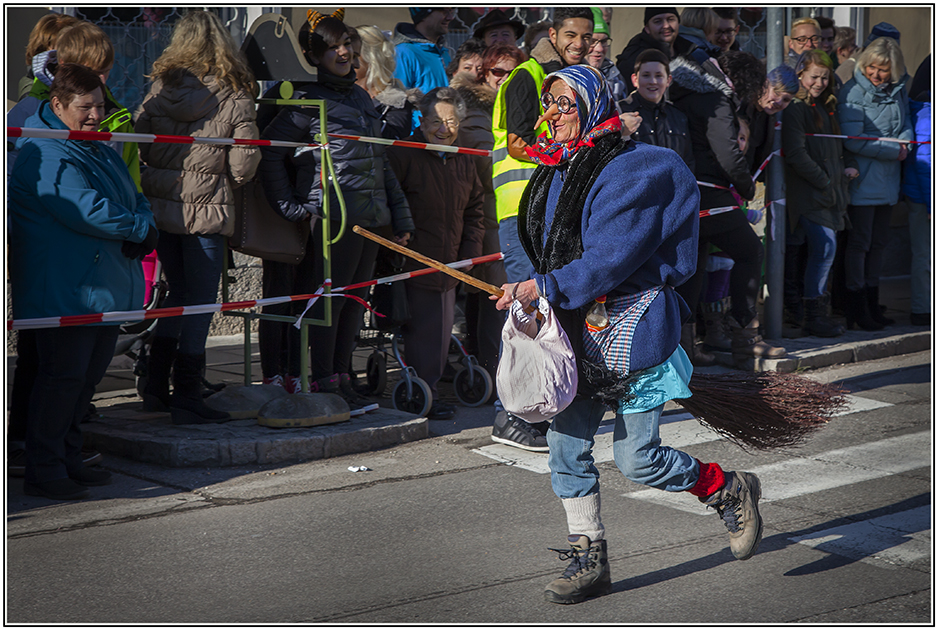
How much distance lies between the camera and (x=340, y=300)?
664 centimetres

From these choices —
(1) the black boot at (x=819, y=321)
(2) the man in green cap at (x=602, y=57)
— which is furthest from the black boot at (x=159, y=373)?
(1) the black boot at (x=819, y=321)

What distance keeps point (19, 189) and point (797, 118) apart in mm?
6134

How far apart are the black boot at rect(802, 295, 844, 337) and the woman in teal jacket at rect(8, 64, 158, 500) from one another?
6025 millimetres

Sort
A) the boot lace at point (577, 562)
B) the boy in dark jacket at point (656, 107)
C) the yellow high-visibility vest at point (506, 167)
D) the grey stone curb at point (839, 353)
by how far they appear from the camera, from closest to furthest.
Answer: the boot lace at point (577, 562) < the yellow high-visibility vest at point (506, 167) < the boy in dark jacket at point (656, 107) < the grey stone curb at point (839, 353)

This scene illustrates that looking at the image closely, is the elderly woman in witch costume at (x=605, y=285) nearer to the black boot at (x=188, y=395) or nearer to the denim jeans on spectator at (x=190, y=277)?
the denim jeans on spectator at (x=190, y=277)

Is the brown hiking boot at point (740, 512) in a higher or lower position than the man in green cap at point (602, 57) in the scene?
lower

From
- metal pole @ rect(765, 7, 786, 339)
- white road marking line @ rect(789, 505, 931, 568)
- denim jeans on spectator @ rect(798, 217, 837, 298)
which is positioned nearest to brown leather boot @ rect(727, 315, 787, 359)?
metal pole @ rect(765, 7, 786, 339)

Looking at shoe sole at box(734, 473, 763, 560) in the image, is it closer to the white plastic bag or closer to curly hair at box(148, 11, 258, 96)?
the white plastic bag

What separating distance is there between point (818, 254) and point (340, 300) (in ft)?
15.0

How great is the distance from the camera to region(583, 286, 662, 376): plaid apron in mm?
3717

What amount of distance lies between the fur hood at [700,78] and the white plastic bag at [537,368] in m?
4.65

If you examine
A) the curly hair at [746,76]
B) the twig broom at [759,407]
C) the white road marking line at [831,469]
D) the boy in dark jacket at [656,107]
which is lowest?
the white road marking line at [831,469]

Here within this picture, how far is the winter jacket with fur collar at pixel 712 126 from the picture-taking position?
7.68 meters

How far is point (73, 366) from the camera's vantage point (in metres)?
5.09
